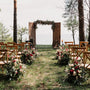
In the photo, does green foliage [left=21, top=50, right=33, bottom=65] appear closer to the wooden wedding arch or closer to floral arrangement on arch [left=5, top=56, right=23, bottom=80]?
floral arrangement on arch [left=5, top=56, right=23, bottom=80]

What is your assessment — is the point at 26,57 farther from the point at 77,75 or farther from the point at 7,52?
the point at 77,75

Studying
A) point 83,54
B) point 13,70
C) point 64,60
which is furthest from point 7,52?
point 64,60

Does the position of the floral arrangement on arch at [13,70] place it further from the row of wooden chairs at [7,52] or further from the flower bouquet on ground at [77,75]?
the flower bouquet on ground at [77,75]

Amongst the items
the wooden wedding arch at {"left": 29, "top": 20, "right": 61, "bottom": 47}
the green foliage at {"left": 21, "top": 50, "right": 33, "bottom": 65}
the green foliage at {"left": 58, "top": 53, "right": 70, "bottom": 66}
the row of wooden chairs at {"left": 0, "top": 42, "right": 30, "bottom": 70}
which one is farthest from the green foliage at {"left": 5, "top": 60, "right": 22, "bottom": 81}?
the wooden wedding arch at {"left": 29, "top": 20, "right": 61, "bottom": 47}

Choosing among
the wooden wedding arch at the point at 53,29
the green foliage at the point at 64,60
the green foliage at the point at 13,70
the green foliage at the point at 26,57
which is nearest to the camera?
the green foliage at the point at 13,70

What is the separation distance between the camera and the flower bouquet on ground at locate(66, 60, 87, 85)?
3859 mm

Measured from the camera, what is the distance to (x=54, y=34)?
558 inches

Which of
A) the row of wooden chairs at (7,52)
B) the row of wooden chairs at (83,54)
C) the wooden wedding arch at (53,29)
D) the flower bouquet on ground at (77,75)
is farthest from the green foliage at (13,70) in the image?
the wooden wedding arch at (53,29)

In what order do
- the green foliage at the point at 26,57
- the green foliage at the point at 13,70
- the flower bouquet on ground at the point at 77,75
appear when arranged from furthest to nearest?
the green foliage at the point at 26,57
the green foliage at the point at 13,70
the flower bouquet on ground at the point at 77,75

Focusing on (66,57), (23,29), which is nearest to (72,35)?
(23,29)

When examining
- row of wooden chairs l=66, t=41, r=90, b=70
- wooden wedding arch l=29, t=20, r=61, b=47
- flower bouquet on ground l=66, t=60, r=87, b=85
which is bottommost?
flower bouquet on ground l=66, t=60, r=87, b=85

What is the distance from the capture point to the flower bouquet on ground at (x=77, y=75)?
386cm

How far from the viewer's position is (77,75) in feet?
12.8

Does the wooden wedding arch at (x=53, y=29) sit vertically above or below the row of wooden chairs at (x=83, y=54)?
above
